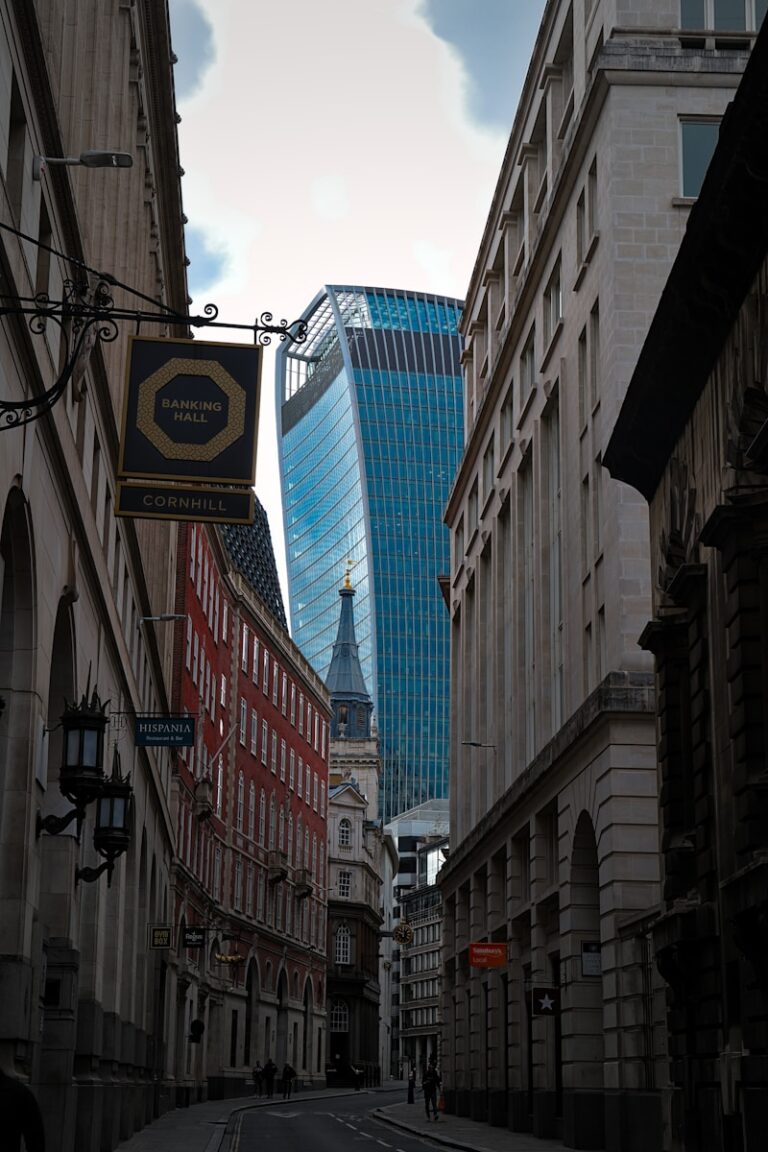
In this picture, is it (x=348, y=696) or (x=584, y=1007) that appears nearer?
(x=584, y=1007)

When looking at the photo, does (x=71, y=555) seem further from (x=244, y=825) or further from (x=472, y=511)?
(x=244, y=825)

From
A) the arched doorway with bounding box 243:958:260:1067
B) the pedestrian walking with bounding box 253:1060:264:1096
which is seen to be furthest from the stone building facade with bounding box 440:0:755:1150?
the arched doorway with bounding box 243:958:260:1067

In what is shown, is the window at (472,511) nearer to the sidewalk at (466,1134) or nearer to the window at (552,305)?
the window at (552,305)

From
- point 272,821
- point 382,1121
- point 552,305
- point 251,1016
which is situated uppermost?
point 552,305

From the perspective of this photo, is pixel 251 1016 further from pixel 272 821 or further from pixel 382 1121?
pixel 382 1121

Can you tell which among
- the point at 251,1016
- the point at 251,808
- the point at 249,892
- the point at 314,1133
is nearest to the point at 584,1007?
the point at 314,1133

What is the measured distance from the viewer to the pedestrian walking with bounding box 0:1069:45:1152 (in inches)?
387

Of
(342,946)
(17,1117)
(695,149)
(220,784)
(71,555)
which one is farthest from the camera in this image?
(342,946)

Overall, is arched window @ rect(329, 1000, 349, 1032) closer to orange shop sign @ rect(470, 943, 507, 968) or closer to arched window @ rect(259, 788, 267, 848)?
arched window @ rect(259, 788, 267, 848)

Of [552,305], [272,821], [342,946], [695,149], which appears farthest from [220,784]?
[342,946]

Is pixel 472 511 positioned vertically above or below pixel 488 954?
A: above

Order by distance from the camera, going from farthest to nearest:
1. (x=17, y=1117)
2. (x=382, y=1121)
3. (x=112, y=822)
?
(x=382, y=1121)
(x=112, y=822)
(x=17, y=1117)

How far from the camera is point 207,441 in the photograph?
64.9ft

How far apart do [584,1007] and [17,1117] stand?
96.1ft
